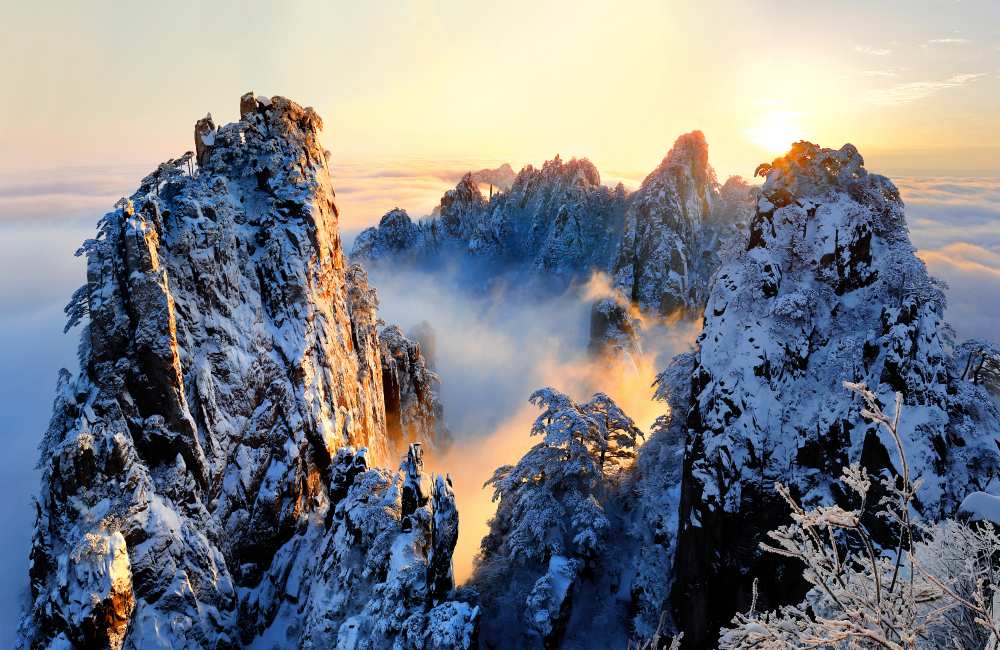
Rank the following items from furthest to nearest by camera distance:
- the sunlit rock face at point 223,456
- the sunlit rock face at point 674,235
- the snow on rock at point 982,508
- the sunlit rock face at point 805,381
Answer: the sunlit rock face at point 674,235
the sunlit rock face at point 223,456
the sunlit rock face at point 805,381
the snow on rock at point 982,508

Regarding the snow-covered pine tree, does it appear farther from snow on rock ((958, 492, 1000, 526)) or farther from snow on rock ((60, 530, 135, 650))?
snow on rock ((958, 492, 1000, 526))

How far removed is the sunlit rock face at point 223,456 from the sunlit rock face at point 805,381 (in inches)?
387

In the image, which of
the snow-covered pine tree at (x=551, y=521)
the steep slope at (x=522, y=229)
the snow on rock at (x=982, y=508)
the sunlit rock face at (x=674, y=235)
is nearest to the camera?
the snow on rock at (x=982, y=508)

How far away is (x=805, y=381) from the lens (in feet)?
63.0

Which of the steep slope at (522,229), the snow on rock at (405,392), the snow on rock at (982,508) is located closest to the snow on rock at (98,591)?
the snow on rock at (982,508)

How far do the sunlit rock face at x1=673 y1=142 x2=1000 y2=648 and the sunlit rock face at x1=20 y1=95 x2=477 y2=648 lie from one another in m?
9.84

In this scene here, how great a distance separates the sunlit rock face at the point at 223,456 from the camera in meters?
17.4

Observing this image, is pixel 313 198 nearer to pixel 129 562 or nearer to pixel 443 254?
pixel 129 562

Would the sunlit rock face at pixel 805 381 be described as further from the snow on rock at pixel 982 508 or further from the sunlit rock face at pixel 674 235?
the sunlit rock face at pixel 674 235

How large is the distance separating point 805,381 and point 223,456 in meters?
23.3

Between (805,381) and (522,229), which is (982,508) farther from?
(522,229)

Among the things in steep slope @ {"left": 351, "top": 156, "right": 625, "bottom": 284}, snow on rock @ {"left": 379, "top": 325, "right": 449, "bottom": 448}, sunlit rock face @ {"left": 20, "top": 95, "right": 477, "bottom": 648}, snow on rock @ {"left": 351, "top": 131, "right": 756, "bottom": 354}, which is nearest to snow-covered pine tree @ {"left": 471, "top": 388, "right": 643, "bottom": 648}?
sunlit rock face @ {"left": 20, "top": 95, "right": 477, "bottom": 648}

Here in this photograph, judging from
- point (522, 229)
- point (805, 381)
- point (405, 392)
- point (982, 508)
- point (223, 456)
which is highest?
point (522, 229)

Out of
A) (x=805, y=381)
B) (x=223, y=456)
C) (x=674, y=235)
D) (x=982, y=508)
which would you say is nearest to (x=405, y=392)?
(x=223, y=456)
